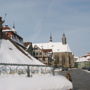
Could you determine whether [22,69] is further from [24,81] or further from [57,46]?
[57,46]

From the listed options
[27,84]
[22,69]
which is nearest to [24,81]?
[27,84]

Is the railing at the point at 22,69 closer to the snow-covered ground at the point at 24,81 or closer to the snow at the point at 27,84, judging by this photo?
the snow-covered ground at the point at 24,81

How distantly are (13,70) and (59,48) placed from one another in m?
158

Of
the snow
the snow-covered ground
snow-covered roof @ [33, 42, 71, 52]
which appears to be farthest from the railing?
snow-covered roof @ [33, 42, 71, 52]

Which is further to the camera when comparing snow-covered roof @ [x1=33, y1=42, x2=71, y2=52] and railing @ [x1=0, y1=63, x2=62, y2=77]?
snow-covered roof @ [x1=33, y1=42, x2=71, y2=52]

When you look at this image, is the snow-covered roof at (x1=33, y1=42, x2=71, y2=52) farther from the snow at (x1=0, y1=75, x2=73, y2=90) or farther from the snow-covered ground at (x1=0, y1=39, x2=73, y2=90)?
the snow at (x1=0, y1=75, x2=73, y2=90)

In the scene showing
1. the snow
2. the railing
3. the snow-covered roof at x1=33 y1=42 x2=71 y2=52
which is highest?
the snow-covered roof at x1=33 y1=42 x2=71 y2=52

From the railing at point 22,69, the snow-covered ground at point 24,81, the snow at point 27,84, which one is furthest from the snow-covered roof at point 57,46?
the snow at point 27,84

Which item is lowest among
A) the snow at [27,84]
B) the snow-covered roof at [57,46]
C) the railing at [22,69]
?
the snow at [27,84]

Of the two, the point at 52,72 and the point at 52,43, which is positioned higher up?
the point at 52,43

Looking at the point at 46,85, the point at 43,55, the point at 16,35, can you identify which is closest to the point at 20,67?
the point at 46,85

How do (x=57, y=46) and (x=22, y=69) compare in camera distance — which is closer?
(x=22, y=69)

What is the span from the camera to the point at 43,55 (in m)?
123

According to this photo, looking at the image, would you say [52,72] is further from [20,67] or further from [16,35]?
[16,35]
